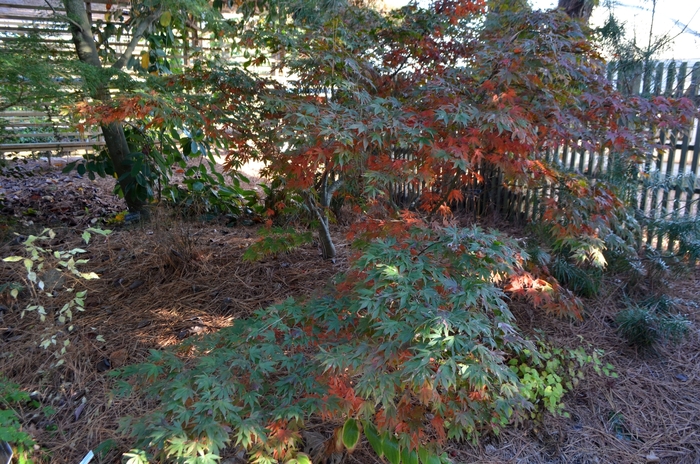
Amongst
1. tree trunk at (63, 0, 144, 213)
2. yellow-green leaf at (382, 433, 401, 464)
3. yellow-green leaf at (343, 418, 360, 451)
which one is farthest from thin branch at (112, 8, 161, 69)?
yellow-green leaf at (382, 433, 401, 464)

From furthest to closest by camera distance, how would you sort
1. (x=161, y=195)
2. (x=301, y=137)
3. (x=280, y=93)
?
(x=161, y=195), (x=280, y=93), (x=301, y=137)

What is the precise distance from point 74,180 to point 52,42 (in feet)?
10.5

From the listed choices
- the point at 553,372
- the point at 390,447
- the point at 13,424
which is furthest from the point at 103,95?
the point at 553,372

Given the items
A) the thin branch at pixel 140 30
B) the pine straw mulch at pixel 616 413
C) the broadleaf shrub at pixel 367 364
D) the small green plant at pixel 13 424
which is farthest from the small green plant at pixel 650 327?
the thin branch at pixel 140 30

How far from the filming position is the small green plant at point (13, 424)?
6.72 ft

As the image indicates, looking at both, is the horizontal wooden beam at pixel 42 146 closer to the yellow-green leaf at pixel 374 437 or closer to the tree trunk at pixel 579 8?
the tree trunk at pixel 579 8

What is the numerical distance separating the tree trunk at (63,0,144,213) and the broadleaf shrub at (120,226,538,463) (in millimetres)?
2595

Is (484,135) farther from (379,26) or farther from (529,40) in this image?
(379,26)

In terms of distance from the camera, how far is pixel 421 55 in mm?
3600

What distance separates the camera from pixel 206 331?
3.22 metres

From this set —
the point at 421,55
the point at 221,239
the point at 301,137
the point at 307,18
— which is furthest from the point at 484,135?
the point at 221,239

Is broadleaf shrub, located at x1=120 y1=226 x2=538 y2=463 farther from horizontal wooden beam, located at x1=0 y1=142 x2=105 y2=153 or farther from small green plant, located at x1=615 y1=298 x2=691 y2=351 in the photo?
horizontal wooden beam, located at x1=0 y1=142 x2=105 y2=153

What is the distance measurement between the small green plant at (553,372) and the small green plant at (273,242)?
1.85m

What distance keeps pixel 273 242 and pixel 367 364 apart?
221cm
